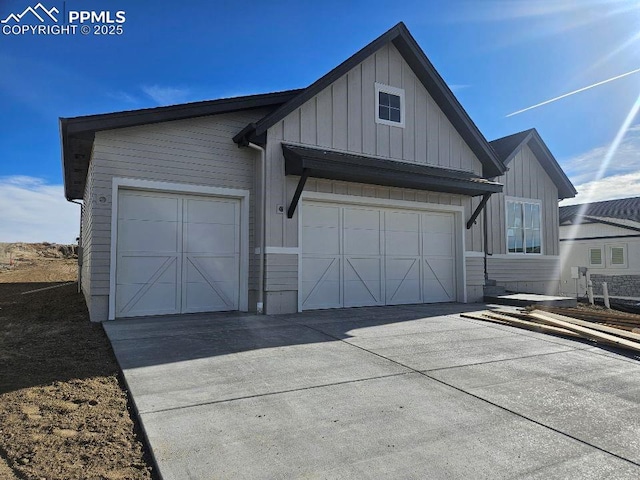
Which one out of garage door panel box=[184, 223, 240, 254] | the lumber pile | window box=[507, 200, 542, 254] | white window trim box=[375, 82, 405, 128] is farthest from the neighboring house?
garage door panel box=[184, 223, 240, 254]

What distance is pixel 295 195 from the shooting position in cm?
773

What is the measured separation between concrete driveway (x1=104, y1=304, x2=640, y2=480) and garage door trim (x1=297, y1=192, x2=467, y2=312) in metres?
2.92

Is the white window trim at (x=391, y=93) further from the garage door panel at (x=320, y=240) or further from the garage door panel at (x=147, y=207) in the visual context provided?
the garage door panel at (x=147, y=207)

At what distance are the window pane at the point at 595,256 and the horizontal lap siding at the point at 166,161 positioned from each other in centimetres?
1559

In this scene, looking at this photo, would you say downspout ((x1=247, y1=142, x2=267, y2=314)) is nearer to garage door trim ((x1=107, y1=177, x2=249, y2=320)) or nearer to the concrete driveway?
garage door trim ((x1=107, y1=177, x2=249, y2=320))

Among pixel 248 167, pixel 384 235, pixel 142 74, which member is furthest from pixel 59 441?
pixel 142 74

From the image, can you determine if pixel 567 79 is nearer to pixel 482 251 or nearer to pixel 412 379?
pixel 482 251

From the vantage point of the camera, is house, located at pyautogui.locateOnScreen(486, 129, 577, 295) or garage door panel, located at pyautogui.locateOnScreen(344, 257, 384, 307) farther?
house, located at pyautogui.locateOnScreen(486, 129, 577, 295)

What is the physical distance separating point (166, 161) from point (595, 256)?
17.4 metres

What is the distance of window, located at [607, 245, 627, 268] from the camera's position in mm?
15844

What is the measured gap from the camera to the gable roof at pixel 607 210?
728 inches

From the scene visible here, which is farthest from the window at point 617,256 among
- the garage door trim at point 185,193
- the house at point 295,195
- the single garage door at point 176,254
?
the single garage door at point 176,254

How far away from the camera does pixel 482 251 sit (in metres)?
10.5

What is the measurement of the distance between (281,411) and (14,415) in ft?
6.54
